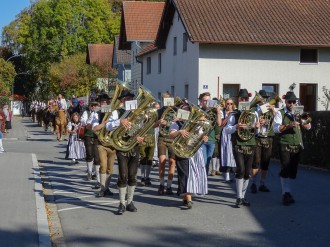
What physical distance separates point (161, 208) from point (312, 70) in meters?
23.4

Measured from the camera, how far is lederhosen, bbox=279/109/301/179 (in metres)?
11.3

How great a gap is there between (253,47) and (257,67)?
39.9 inches

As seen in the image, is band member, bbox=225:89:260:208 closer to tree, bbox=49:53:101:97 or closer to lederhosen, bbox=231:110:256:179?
lederhosen, bbox=231:110:256:179

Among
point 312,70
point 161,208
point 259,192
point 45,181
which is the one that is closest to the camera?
point 161,208

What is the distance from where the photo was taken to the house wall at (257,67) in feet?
102

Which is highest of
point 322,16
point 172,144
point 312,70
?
point 322,16

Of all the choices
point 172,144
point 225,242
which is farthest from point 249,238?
point 172,144

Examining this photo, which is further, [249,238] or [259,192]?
[259,192]

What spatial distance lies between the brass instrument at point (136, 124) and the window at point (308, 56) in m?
23.6

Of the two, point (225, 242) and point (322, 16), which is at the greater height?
point (322, 16)

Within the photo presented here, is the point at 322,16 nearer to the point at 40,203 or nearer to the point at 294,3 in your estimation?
the point at 294,3

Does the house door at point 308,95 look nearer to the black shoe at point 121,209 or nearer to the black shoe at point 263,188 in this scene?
the black shoe at point 263,188

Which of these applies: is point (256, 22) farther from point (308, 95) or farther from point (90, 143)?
point (90, 143)

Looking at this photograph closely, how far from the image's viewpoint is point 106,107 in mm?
10406
